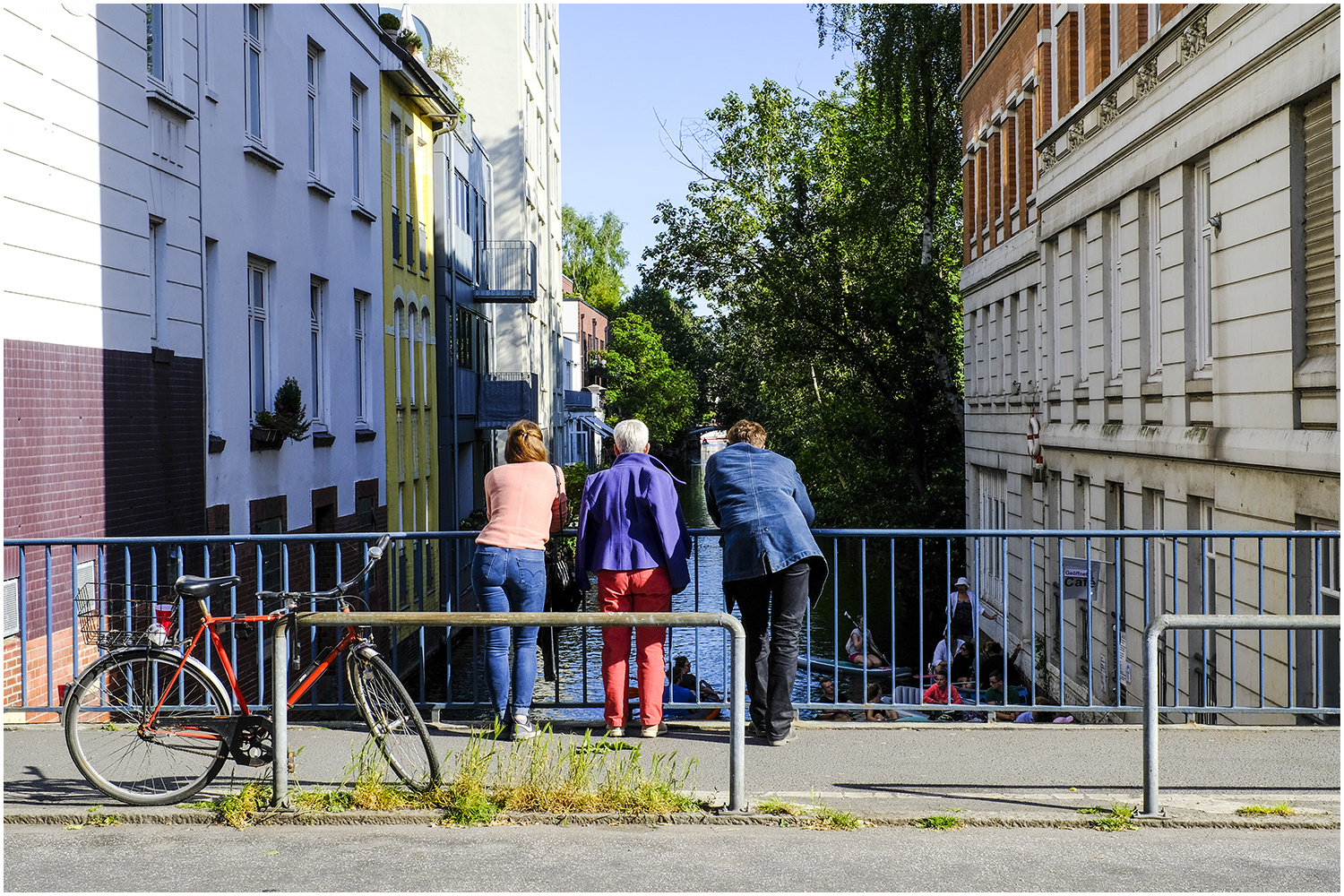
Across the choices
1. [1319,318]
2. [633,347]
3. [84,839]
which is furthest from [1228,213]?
[633,347]

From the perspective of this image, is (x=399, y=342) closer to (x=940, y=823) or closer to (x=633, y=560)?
(x=633, y=560)

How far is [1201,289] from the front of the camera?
1474 centimetres

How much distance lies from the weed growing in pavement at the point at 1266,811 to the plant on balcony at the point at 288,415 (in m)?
12.4

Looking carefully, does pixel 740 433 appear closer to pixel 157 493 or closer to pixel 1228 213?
pixel 157 493

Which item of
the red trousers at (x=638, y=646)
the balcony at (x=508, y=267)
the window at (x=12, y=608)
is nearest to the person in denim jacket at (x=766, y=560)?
the red trousers at (x=638, y=646)

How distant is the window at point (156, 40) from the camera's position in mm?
12914

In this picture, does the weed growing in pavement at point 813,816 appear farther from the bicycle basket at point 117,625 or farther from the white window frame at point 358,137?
the white window frame at point 358,137

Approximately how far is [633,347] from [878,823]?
88947 mm

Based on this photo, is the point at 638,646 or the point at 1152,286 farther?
the point at 1152,286

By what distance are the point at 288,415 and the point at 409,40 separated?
36.7ft

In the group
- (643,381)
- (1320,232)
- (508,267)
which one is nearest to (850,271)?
(508,267)

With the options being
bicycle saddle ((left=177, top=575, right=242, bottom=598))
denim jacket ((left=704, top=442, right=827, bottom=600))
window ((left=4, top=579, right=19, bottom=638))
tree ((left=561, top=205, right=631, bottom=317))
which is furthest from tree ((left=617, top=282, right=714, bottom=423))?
bicycle saddle ((left=177, top=575, right=242, bottom=598))

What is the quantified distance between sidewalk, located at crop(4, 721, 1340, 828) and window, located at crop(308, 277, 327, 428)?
11.5 metres

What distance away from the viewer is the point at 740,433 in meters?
7.66
